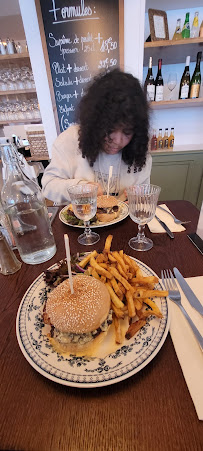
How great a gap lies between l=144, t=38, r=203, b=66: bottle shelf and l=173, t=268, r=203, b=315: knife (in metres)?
2.90

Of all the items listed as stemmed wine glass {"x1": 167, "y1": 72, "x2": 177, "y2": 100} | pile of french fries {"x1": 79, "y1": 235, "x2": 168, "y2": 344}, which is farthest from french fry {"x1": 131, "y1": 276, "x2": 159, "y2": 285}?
stemmed wine glass {"x1": 167, "y1": 72, "x2": 177, "y2": 100}

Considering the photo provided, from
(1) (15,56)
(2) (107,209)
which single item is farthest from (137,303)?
(1) (15,56)

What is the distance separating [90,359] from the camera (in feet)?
1.82

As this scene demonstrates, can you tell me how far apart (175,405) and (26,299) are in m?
0.54

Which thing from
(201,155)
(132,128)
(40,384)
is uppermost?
(132,128)

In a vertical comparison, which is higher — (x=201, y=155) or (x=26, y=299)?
(x=26, y=299)

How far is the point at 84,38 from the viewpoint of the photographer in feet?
8.07

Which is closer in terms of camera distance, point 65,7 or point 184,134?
point 65,7

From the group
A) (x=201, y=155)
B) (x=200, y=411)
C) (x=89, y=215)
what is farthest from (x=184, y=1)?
(x=200, y=411)

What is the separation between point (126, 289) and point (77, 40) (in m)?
3.08

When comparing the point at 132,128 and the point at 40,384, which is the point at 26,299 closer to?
the point at 40,384

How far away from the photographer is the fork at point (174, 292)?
1.94 ft

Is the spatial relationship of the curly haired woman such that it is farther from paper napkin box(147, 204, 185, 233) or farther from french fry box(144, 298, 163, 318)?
french fry box(144, 298, 163, 318)

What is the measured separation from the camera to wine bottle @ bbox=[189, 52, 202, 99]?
9.11 ft
